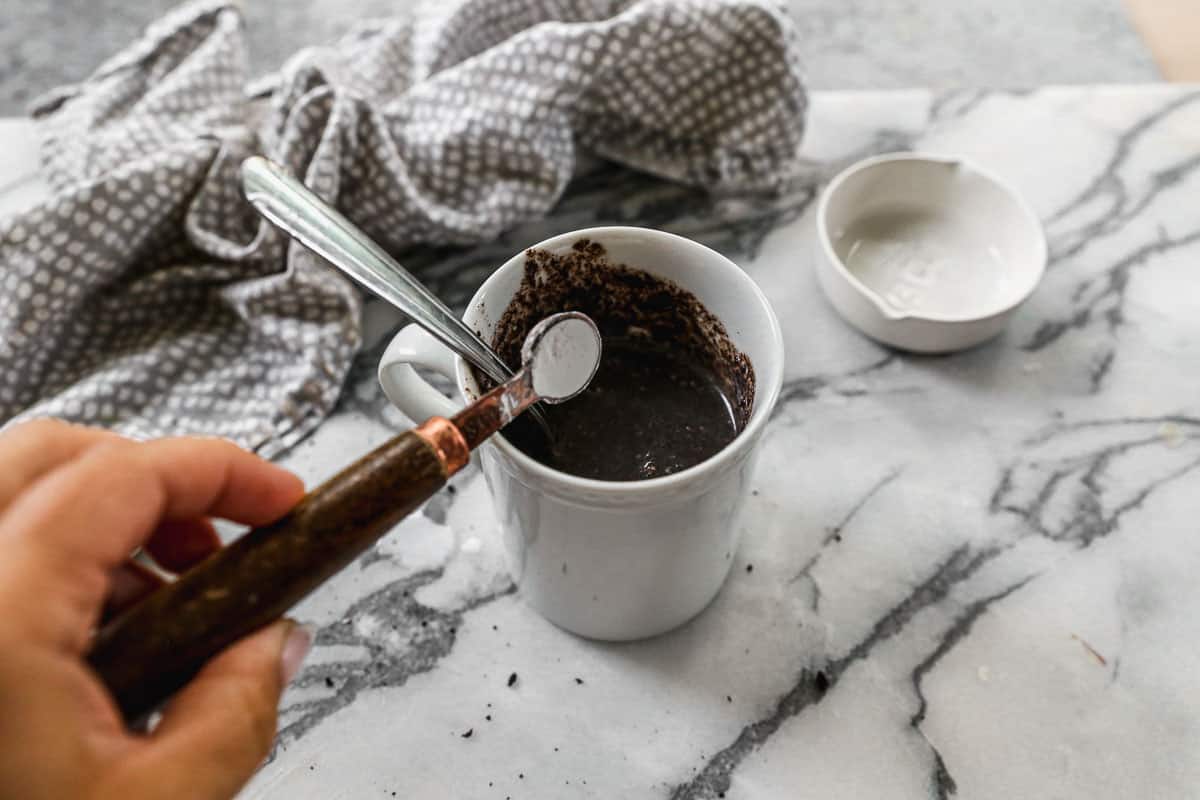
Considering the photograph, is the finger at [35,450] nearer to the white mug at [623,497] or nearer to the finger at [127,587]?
the finger at [127,587]

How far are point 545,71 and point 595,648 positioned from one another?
456 mm

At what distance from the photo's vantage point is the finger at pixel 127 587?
1.33 feet

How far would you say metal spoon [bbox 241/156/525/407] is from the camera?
0.48m

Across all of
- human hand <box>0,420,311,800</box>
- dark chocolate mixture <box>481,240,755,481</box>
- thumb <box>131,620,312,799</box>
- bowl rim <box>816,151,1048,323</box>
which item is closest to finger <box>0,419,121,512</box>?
human hand <box>0,420,311,800</box>

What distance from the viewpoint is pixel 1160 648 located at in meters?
0.62

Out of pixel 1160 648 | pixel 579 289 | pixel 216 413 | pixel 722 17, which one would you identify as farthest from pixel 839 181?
pixel 216 413

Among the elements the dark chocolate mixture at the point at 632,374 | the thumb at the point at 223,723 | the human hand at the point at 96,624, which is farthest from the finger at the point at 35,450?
the dark chocolate mixture at the point at 632,374

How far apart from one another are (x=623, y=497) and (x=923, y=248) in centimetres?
47

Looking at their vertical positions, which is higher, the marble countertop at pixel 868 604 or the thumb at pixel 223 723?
the thumb at pixel 223 723

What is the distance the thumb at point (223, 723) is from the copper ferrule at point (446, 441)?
96 millimetres

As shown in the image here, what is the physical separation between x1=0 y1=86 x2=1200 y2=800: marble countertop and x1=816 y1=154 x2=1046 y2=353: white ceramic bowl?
0.04m

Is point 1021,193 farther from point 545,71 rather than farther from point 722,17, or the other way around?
point 545,71

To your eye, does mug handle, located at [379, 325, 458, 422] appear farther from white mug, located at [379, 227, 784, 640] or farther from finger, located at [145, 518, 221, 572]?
finger, located at [145, 518, 221, 572]

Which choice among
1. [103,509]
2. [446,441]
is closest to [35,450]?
[103,509]
